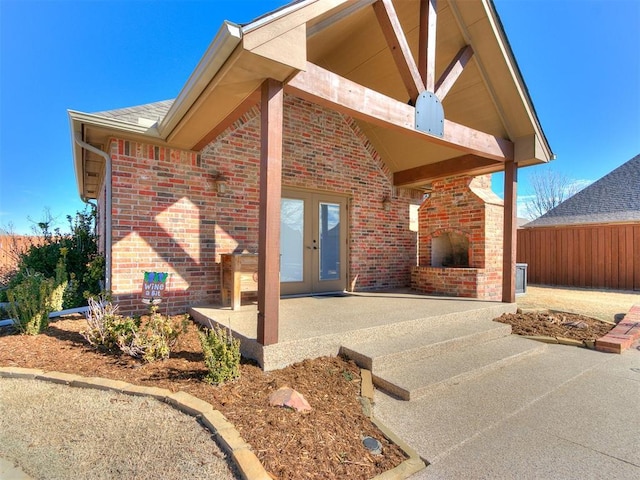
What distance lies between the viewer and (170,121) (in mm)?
4344

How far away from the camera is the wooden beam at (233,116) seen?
11.9 ft

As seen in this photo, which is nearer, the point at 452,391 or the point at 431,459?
the point at 431,459

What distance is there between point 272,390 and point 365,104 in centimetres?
334

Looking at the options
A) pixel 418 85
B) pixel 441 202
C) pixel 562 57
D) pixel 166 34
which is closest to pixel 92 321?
pixel 418 85

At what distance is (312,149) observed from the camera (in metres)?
6.75

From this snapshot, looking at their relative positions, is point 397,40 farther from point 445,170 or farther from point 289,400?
point 289,400

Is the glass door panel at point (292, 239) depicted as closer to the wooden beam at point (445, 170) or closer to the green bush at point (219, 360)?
the wooden beam at point (445, 170)

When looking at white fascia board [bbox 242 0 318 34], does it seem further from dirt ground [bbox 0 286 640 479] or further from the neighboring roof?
the neighboring roof

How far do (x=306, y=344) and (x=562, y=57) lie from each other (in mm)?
17401

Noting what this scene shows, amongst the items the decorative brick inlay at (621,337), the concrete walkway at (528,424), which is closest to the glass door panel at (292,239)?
the concrete walkway at (528,424)

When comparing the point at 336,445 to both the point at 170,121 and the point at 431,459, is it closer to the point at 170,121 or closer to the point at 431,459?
the point at 431,459

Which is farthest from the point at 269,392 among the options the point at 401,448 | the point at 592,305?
the point at 592,305

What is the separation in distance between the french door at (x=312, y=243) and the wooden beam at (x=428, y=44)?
10.1 ft

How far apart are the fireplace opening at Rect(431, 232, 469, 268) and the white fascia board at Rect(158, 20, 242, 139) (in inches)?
249
